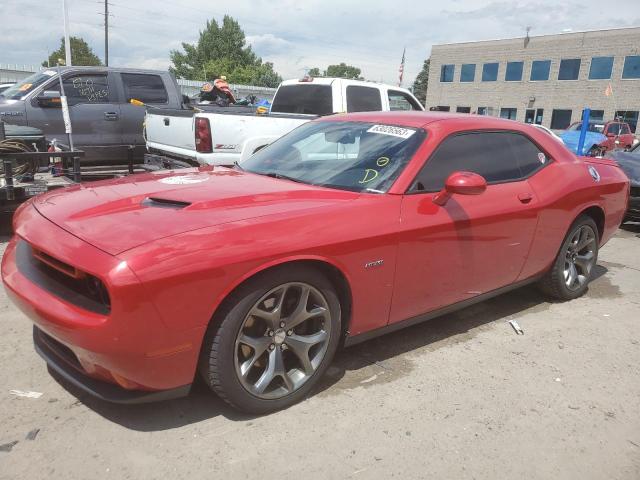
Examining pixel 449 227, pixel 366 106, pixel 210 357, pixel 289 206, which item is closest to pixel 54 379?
pixel 210 357

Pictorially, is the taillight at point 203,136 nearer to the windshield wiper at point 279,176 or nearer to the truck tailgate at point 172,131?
the truck tailgate at point 172,131

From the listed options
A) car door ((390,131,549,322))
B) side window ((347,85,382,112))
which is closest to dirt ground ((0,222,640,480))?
car door ((390,131,549,322))

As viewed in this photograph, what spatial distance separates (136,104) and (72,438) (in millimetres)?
7231

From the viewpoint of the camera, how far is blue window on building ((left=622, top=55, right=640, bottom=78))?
120 feet

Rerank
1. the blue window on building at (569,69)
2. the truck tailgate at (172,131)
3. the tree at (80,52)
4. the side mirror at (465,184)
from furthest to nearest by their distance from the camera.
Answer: the tree at (80,52) < the blue window on building at (569,69) < the truck tailgate at (172,131) < the side mirror at (465,184)

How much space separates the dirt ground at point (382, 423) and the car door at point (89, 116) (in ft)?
17.5

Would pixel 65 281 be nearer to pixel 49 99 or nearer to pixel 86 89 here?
pixel 49 99

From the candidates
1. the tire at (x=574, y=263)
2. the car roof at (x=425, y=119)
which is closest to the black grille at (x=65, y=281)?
the car roof at (x=425, y=119)

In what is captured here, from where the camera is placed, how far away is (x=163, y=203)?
263 centimetres

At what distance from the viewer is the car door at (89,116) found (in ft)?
26.2

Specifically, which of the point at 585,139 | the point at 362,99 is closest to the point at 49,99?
the point at 362,99

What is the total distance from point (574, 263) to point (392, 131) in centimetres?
226

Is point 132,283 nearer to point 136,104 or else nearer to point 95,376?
point 95,376

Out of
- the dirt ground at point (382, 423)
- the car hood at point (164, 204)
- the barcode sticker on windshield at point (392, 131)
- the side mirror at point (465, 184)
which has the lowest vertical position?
the dirt ground at point (382, 423)
